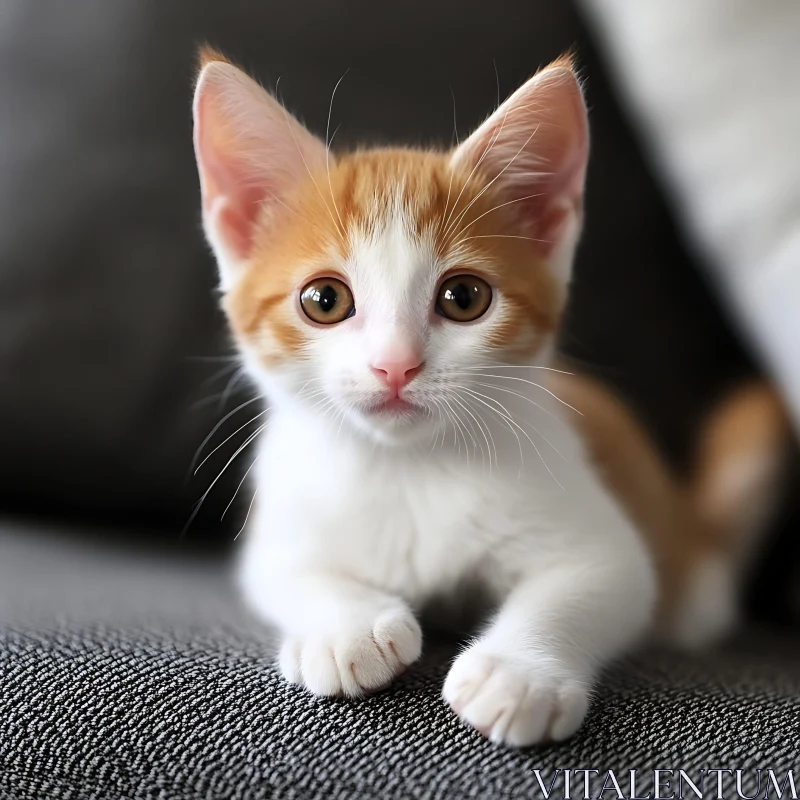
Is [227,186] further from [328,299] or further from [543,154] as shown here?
[543,154]

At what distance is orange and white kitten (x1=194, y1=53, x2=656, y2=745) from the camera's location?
733mm

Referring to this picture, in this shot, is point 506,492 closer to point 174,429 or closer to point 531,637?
point 531,637

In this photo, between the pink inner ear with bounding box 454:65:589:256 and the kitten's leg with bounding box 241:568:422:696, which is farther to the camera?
the pink inner ear with bounding box 454:65:589:256

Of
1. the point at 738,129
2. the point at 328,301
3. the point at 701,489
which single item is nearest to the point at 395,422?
the point at 328,301

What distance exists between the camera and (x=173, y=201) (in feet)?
3.91

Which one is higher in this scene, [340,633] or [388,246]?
[388,246]

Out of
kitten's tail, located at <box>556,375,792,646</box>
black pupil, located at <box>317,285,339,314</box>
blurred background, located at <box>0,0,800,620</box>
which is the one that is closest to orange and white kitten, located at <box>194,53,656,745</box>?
black pupil, located at <box>317,285,339,314</box>

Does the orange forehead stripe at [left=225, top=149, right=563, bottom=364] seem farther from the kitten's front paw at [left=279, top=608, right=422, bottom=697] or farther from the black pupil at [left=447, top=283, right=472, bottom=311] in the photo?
the kitten's front paw at [left=279, top=608, right=422, bottom=697]

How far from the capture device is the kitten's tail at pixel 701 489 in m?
1.05

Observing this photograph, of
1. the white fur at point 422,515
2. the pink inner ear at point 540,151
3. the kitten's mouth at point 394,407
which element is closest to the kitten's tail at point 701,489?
the white fur at point 422,515

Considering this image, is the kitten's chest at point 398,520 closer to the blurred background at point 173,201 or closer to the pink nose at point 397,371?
the pink nose at point 397,371

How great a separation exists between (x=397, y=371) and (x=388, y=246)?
142 millimetres

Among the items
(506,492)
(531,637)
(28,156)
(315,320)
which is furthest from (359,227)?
(28,156)

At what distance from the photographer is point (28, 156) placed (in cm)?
115
